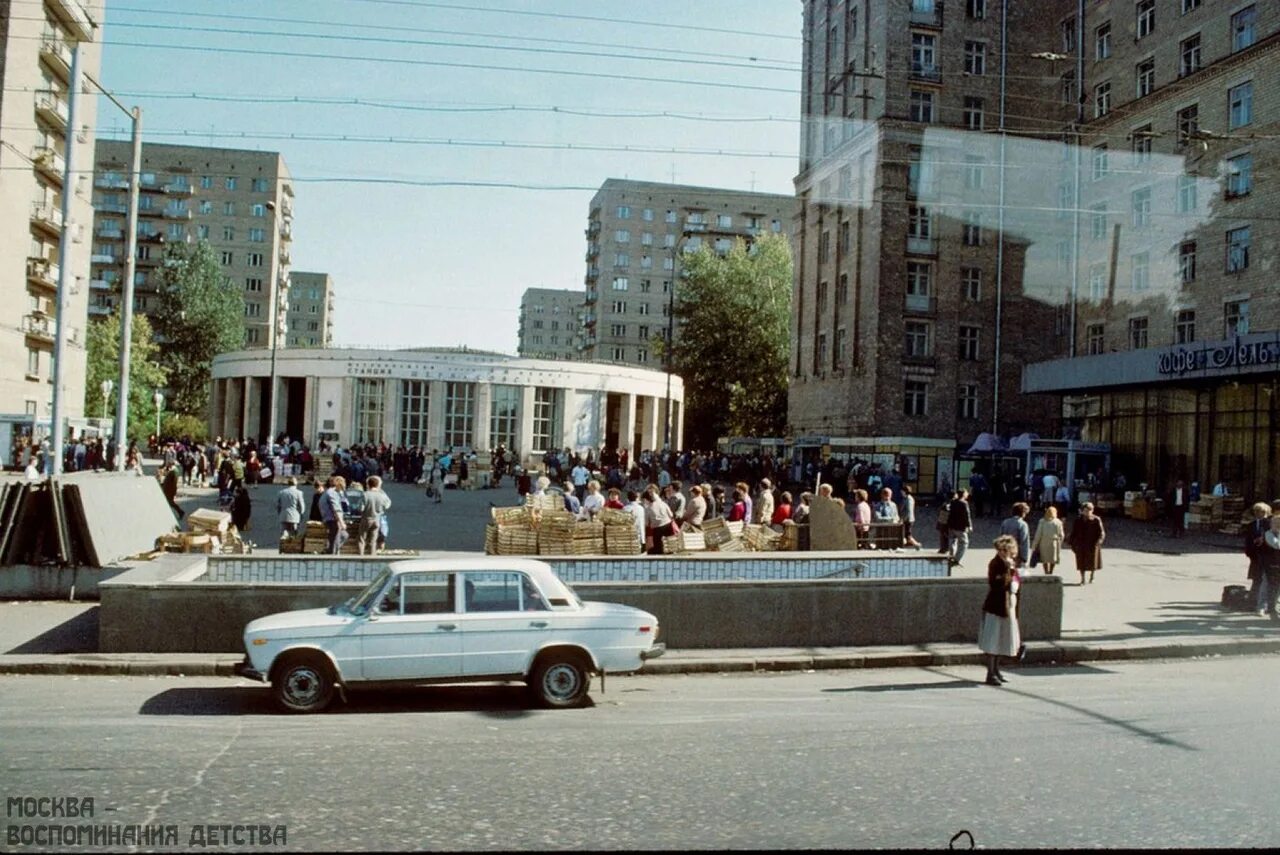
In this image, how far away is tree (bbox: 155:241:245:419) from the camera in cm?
8256

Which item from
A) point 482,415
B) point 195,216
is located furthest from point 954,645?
point 195,216

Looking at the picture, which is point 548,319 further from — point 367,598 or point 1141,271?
point 367,598

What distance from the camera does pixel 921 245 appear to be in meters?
50.8

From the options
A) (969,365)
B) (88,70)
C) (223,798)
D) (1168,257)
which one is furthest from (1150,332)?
(88,70)

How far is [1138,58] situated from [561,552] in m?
37.2

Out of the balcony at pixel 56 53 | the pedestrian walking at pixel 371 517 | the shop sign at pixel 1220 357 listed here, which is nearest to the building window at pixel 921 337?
the shop sign at pixel 1220 357

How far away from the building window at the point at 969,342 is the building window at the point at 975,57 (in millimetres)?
12015

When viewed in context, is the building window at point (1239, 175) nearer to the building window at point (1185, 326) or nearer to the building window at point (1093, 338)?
the building window at point (1185, 326)

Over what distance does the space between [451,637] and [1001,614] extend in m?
5.79

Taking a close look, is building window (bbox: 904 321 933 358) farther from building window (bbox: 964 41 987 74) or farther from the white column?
the white column

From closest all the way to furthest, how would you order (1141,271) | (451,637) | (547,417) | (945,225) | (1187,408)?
(451,637), (1187,408), (1141,271), (945,225), (547,417)

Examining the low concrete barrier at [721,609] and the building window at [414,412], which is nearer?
the low concrete barrier at [721,609]

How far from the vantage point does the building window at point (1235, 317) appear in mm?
37562

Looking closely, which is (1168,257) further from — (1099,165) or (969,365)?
(969,365)
